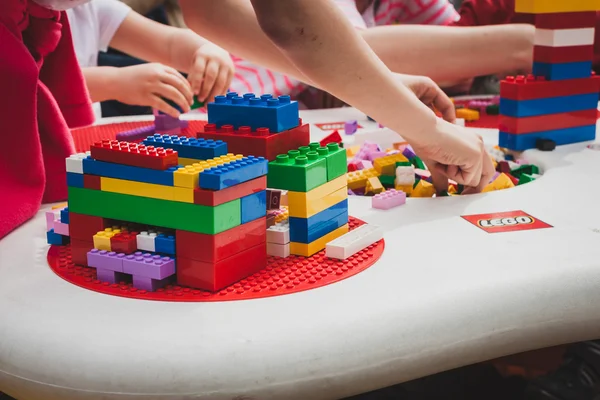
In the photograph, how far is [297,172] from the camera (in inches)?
24.4

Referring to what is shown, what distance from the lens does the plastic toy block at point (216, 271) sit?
573mm

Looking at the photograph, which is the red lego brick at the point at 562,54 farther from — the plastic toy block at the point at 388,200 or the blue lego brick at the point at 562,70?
the plastic toy block at the point at 388,200

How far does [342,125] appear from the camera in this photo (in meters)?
1.27

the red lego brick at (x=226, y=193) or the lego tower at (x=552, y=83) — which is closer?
the red lego brick at (x=226, y=193)

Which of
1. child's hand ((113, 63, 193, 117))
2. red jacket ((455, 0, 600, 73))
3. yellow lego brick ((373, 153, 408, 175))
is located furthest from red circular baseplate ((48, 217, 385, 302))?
red jacket ((455, 0, 600, 73))

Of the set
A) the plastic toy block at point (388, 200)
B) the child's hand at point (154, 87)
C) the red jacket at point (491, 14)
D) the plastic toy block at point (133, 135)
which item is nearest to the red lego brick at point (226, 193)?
the plastic toy block at point (388, 200)

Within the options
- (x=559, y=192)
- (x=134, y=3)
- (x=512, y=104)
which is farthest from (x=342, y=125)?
(x=134, y=3)

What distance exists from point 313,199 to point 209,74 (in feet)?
2.25

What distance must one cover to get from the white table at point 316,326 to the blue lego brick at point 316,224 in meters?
0.07

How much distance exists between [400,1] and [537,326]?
4.69 ft

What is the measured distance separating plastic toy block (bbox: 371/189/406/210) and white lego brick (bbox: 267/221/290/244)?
17 cm

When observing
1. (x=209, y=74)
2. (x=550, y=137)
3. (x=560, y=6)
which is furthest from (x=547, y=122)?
(x=209, y=74)

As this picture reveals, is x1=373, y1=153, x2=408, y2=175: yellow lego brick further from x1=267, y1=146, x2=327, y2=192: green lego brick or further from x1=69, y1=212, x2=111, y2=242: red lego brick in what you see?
x1=69, y1=212, x2=111, y2=242: red lego brick

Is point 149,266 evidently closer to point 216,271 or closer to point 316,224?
point 216,271
